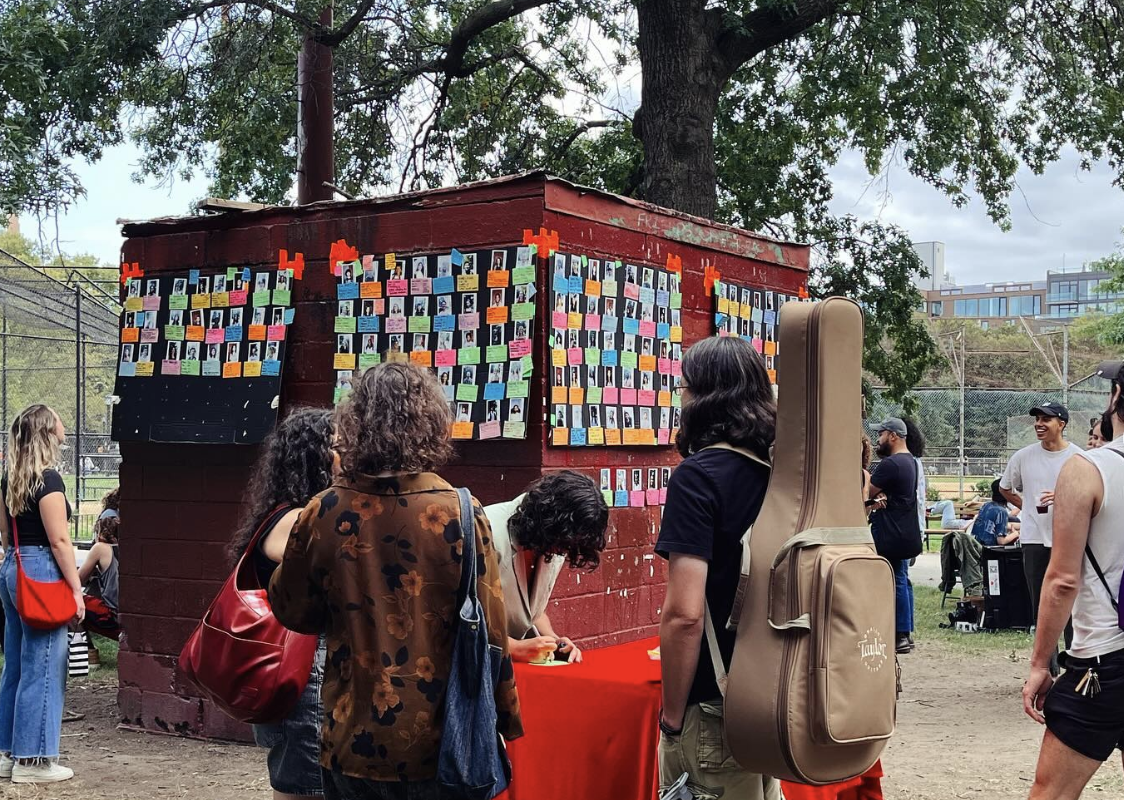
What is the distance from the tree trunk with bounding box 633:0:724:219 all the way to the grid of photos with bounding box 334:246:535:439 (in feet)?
16.9

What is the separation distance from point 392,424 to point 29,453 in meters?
3.63

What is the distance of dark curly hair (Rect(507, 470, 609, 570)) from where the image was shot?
3941mm

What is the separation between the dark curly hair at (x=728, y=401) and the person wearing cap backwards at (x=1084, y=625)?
116 centimetres

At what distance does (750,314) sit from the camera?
720 centimetres

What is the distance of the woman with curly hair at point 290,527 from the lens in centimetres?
352

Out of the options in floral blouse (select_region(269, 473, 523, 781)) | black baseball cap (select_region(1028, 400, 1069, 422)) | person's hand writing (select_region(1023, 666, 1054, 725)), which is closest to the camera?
floral blouse (select_region(269, 473, 523, 781))

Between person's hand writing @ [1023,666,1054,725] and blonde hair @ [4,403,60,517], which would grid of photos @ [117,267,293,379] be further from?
person's hand writing @ [1023,666,1054,725]

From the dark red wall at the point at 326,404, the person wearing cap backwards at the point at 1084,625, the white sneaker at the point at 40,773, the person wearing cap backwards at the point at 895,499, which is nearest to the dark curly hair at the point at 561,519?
the person wearing cap backwards at the point at 1084,625

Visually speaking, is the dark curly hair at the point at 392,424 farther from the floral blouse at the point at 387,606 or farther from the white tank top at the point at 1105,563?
the white tank top at the point at 1105,563

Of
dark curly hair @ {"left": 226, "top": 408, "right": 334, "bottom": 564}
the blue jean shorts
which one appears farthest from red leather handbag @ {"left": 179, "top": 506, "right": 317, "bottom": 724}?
dark curly hair @ {"left": 226, "top": 408, "right": 334, "bottom": 564}

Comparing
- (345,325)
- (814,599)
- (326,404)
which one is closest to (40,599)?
(326,404)

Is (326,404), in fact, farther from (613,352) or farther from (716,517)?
(716,517)

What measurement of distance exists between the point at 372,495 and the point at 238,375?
161 inches

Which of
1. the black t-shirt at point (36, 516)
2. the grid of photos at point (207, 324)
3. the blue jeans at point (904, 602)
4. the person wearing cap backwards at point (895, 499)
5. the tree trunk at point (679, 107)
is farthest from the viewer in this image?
the tree trunk at point (679, 107)
